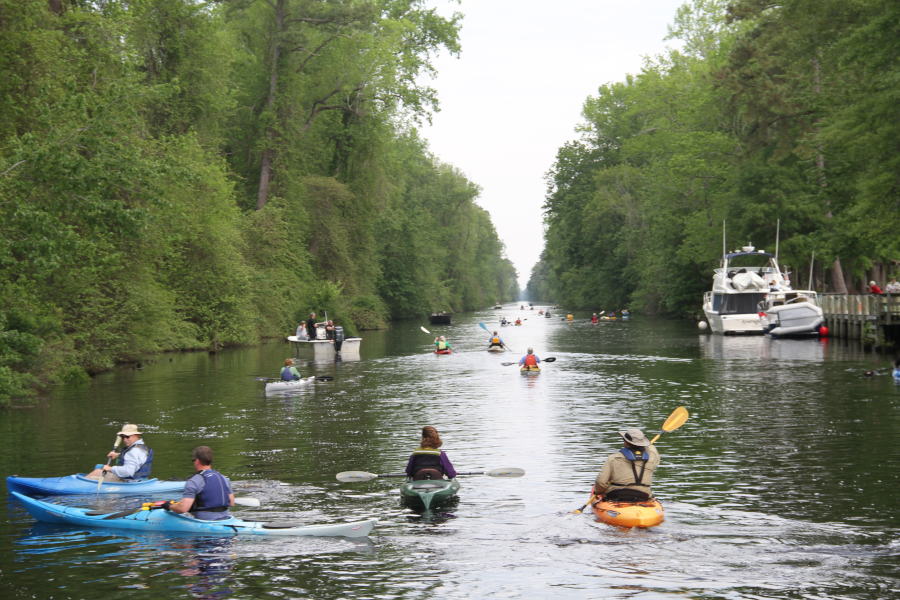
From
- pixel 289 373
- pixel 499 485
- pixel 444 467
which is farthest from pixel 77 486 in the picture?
pixel 289 373

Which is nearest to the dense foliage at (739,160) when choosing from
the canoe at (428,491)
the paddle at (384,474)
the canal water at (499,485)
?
the canal water at (499,485)

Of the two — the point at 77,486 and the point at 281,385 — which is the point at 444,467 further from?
the point at 281,385

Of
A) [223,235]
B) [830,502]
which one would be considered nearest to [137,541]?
[830,502]

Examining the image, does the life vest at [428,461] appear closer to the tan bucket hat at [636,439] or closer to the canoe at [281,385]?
the tan bucket hat at [636,439]

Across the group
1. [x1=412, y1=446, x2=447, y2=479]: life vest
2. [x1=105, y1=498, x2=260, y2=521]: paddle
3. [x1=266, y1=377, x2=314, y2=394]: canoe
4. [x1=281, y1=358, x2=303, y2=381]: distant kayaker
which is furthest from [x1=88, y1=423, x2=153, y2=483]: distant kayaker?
[x1=281, y1=358, x2=303, y2=381]: distant kayaker

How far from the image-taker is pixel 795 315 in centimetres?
4459

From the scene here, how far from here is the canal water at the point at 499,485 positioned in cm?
962

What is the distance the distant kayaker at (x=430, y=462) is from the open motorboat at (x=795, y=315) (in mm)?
36008

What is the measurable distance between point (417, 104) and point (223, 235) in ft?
65.9

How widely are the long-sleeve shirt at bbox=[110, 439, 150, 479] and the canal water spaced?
43 centimetres

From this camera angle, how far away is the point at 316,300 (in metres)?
53.9

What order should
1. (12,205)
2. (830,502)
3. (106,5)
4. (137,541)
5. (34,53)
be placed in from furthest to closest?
(106,5)
(34,53)
(12,205)
(830,502)
(137,541)

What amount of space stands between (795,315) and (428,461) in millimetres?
36261

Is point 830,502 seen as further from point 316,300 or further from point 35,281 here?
point 316,300
